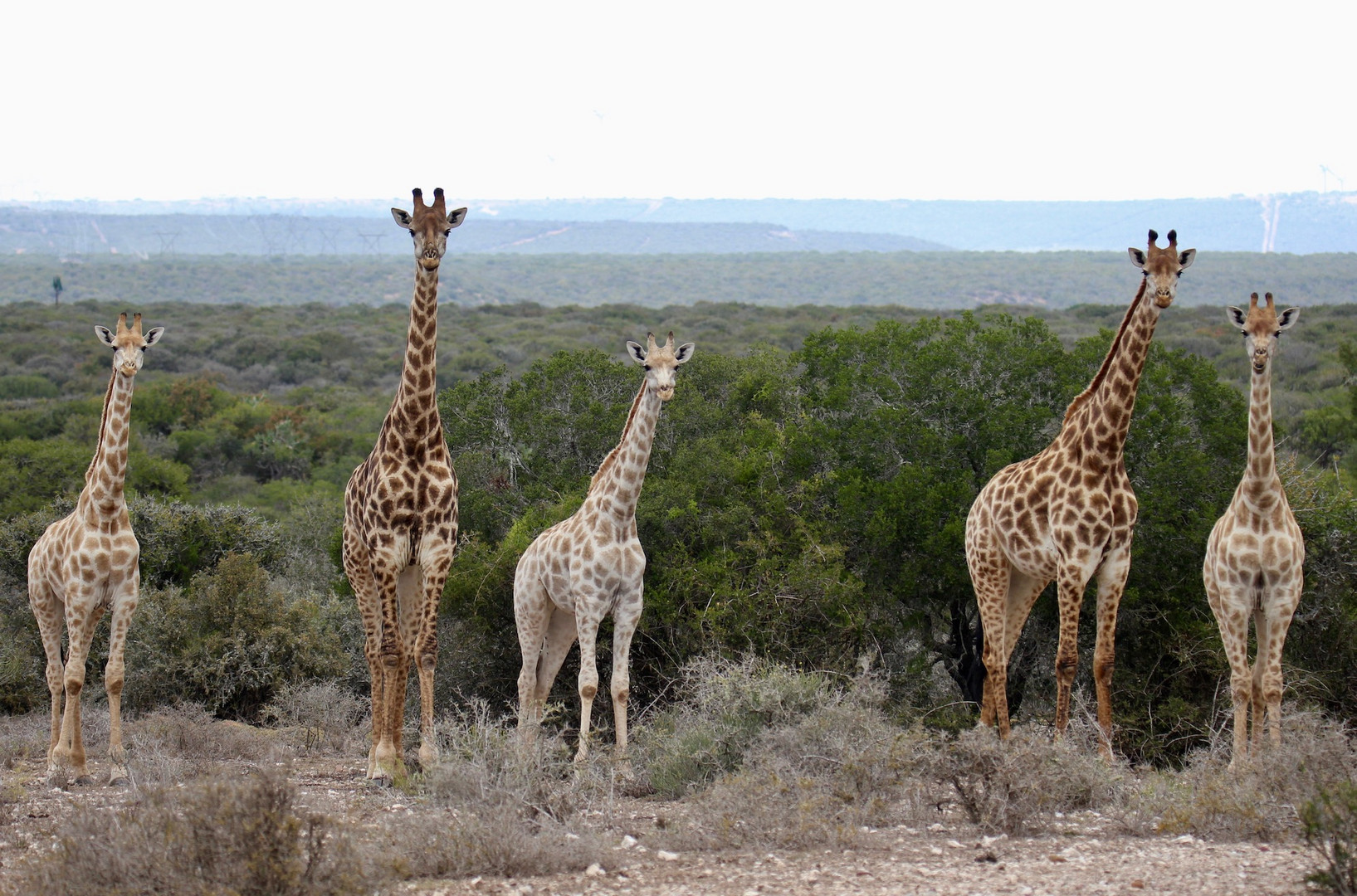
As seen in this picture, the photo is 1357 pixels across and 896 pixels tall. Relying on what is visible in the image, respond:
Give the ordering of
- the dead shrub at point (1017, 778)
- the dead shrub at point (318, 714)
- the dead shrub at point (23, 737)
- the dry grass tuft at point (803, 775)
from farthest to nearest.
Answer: the dead shrub at point (318, 714) → the dead shrub at point (23, 737) → the dead shrub at point (1017, 778) → the dry grass tuft at point (803, 775)

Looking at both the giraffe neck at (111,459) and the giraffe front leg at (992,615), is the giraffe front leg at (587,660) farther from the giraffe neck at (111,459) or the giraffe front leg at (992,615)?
the giraffe neck at (111,459)

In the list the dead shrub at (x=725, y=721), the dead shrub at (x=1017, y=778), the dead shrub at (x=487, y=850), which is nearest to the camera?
the dead shrub at (x=487, y=850)

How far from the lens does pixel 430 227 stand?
8.50 metres

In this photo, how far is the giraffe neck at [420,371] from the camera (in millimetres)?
8695

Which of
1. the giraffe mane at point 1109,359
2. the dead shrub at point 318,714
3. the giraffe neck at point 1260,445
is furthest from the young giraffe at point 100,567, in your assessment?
the giraffe neck at point 1260,445

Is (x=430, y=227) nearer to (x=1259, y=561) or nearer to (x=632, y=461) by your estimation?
(x=632, y=461)

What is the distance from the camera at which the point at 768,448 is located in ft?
40.4

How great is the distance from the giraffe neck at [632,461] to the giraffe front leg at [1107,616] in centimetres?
328

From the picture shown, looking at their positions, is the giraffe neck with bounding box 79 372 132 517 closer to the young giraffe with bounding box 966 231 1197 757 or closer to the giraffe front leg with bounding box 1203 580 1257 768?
the young giraffe with bounding box 966 231 1197 757

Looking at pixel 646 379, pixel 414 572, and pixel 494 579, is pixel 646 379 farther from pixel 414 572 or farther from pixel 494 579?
pixel 494 579

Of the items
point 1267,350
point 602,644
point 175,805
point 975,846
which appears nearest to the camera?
point 175,805

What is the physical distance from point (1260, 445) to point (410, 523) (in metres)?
5.80

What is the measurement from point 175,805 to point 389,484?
3484 millimetres

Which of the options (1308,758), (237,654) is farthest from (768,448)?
(1308,758)
